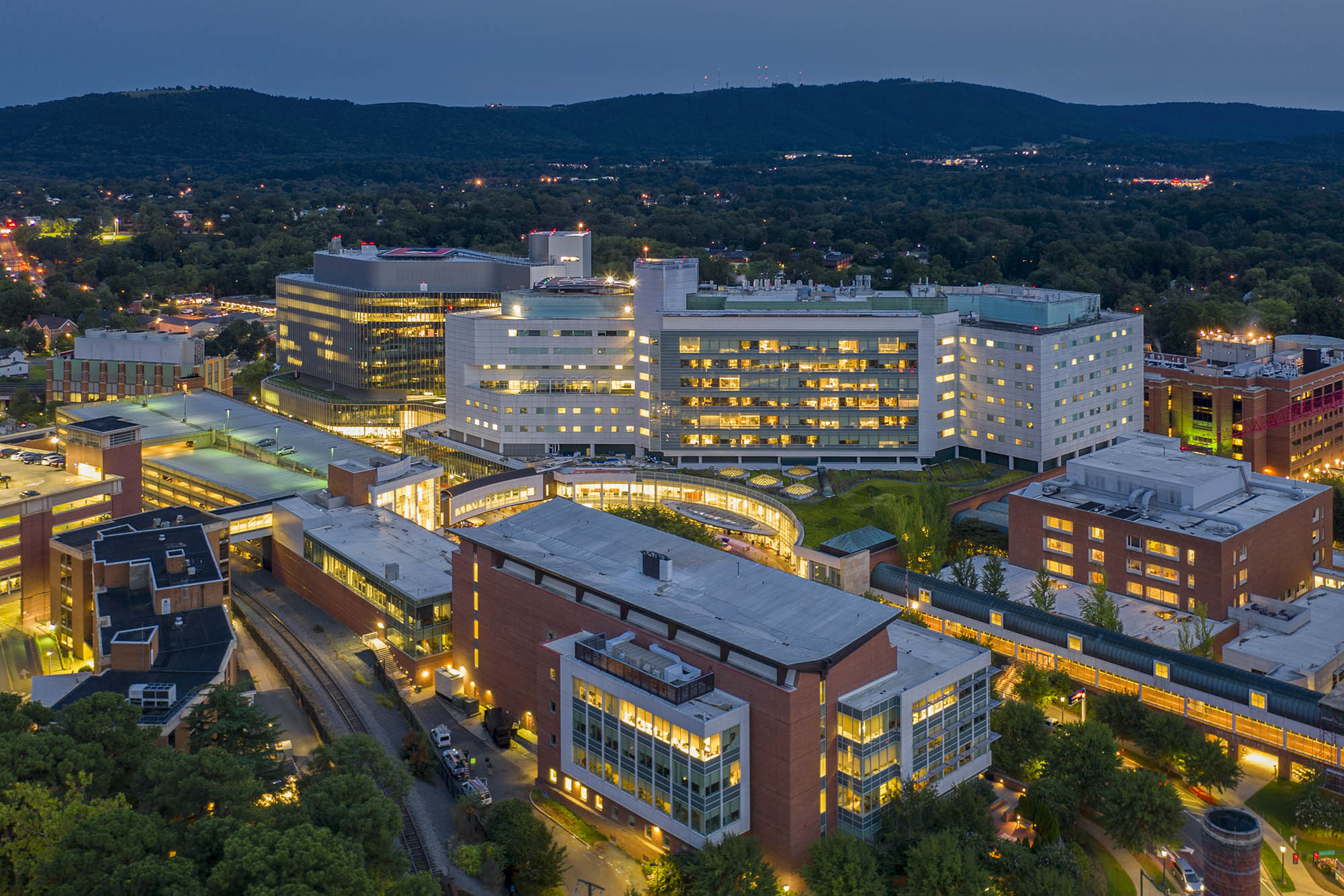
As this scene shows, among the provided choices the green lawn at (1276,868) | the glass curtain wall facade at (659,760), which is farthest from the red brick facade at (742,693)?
the green lawn at (1276,868)

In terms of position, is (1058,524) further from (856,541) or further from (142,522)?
(142,522)

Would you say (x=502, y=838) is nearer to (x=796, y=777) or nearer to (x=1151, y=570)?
(x=796, y=777)

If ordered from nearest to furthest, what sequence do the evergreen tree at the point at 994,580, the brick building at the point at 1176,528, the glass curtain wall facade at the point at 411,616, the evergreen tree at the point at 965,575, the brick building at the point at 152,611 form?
the brick building at the point at 152,611
the glass curtain wall facade at the point at 411,616
the brick building at the point at 1176,528
the evergreen tree at the point at 994,580
the evergreen tree at the point at 965,575

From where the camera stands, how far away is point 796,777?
4634 cm

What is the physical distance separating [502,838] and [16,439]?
6884cm

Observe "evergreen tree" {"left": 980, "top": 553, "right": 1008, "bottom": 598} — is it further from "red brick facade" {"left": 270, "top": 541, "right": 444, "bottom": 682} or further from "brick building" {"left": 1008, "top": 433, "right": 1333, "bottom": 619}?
"red brick facade" {"left": 270, "top": 541, "right": 444, "bottom": 682}

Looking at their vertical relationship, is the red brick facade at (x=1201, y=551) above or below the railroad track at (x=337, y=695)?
above

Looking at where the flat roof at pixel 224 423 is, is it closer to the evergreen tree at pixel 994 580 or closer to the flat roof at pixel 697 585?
the flat roof at pixel 697 585

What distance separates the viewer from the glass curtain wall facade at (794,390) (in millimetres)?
94188

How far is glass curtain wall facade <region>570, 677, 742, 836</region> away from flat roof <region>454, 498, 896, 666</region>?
3.91 m

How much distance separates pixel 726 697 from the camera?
47.4 metres

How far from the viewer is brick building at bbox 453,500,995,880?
46.5 m

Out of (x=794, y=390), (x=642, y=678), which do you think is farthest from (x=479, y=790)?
(x=794, y=390)

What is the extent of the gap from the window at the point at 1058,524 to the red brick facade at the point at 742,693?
1049 inches
